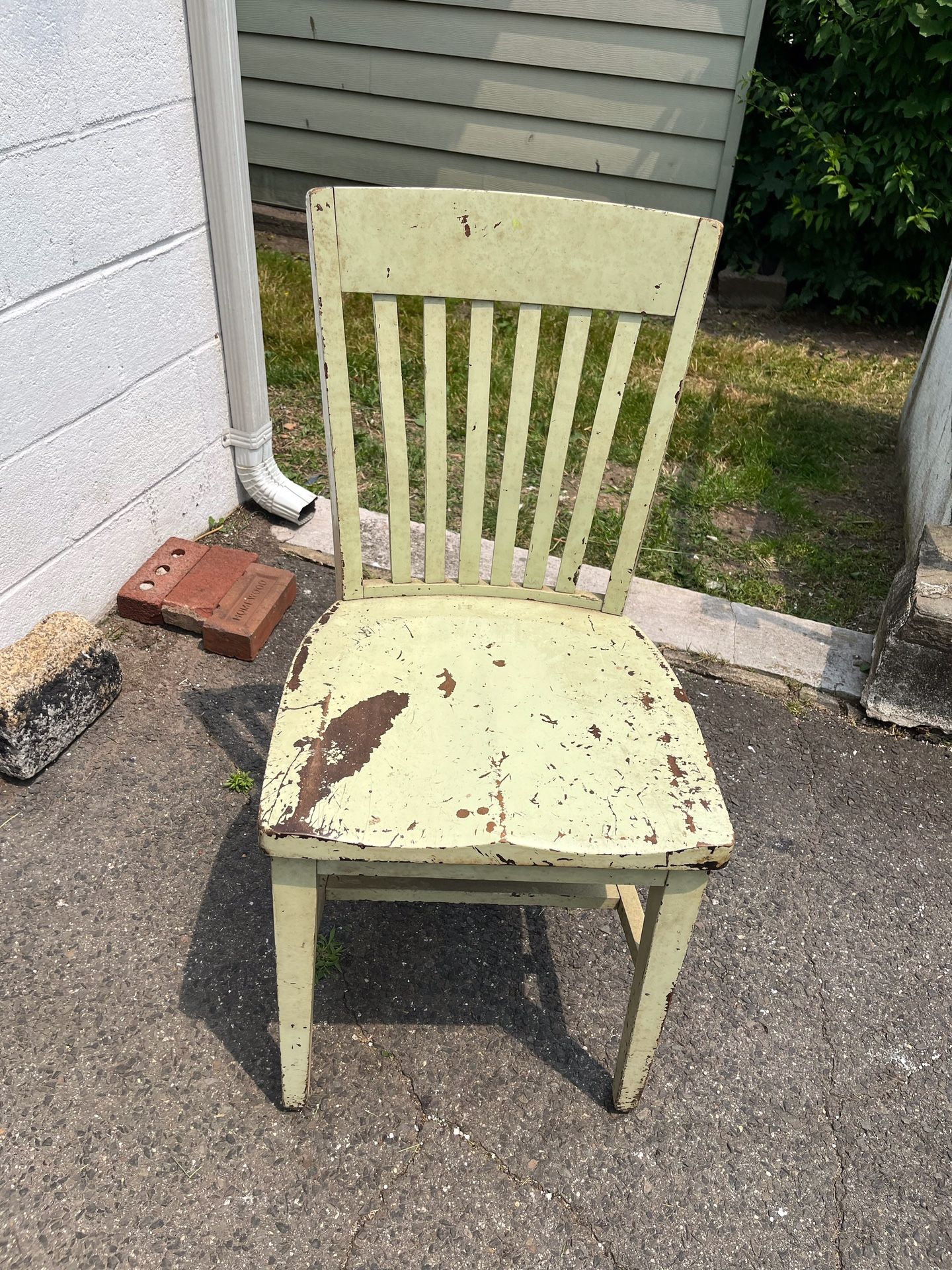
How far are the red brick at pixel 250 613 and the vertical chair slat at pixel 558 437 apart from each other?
102 centimetres

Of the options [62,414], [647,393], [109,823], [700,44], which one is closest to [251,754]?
[109,823]

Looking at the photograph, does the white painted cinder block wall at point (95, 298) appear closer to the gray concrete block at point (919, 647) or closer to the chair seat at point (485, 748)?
the chair seat at point (485, 748)

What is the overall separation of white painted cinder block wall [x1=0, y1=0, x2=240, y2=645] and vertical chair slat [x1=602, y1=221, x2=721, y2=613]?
1.43 m

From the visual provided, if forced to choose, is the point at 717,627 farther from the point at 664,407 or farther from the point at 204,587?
the point at 204,587

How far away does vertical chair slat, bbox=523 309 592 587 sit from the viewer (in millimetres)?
1640

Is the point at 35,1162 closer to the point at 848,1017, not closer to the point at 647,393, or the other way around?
the point at 848,1017

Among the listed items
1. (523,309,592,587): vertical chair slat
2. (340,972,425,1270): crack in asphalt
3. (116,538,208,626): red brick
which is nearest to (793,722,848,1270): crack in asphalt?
(340,972,425,1270): crack in asphalt

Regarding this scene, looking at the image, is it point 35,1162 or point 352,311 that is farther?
point 352,311

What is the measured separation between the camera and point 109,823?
6.91 feet

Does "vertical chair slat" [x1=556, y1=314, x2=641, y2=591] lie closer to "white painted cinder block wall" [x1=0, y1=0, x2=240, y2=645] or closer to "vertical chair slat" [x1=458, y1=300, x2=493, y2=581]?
"vertical chair slat" [x1=458, y1=300, x2=493, y2=581]

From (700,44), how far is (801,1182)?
4850mm

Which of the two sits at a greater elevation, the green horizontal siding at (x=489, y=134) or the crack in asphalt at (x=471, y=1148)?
the green horizontal siding at (x=489, y=134)

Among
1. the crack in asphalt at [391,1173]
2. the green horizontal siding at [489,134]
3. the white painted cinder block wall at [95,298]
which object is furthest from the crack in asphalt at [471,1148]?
the green horizontal siding at [489,134]

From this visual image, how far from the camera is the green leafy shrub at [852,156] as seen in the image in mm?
4387
